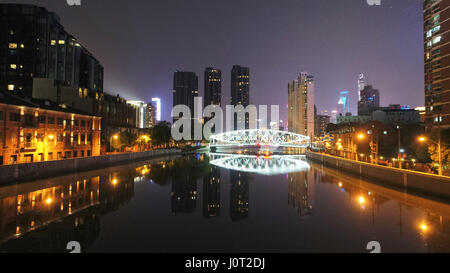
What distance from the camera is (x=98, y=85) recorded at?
102 metres

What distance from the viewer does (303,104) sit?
169 metres

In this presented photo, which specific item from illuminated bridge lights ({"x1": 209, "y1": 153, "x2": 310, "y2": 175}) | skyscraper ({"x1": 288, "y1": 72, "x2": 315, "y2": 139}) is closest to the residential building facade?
illuminated bridge lights ({"x1": 209, "y1": 153, "x2": 310, "y2": 175})

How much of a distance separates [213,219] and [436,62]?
54415 mm

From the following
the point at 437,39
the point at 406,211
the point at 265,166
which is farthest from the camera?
the point at 265,166

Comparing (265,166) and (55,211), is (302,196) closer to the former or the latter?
(55,211)

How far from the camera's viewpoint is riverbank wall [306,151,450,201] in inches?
736

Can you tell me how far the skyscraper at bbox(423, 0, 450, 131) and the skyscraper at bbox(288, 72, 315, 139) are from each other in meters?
108

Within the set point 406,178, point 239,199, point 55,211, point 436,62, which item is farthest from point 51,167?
point 436,62

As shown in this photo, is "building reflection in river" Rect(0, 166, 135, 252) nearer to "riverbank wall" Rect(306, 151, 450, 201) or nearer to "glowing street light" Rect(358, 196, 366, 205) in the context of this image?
"glowing street light" Rect(358, 196, 366, 205)

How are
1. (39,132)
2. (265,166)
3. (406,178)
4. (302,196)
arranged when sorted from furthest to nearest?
(265,166) < (39,132) < (302,196) < (406,178)
